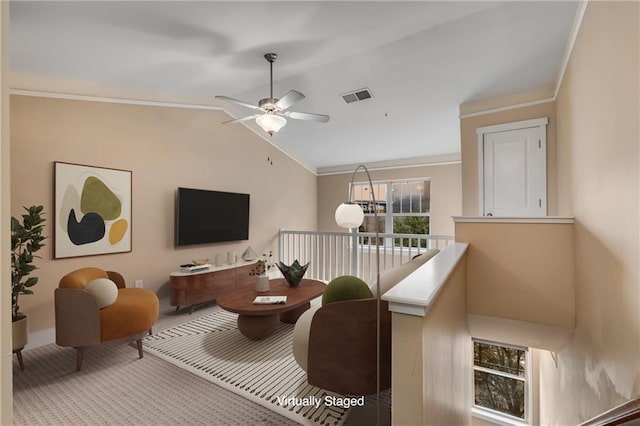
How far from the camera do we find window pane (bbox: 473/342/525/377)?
377 cm

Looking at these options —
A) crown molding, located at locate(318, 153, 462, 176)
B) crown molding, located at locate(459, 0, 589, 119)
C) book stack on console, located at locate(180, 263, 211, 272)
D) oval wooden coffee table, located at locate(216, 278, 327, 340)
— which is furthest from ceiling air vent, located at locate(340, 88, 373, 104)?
book stack on console, located at locate(180, 263, 211, 272)

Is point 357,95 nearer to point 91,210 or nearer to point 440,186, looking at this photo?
point 440,186

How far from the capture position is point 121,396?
2027 millimetres

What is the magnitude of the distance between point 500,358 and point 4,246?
4925 mm

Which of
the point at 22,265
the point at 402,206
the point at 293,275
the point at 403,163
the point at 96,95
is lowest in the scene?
the point at 293,275

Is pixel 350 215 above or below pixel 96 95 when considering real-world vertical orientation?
below

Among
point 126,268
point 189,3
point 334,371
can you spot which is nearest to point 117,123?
point 126,268

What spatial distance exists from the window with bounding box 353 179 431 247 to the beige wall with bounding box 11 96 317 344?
7.28 feet

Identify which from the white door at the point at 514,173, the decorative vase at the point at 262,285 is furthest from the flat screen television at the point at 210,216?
the white door at the point at 514,173

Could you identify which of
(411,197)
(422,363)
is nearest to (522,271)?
(422,363)

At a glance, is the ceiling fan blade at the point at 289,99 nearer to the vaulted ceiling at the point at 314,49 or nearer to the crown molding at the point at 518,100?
the vaulted ceiling at the point at 314,49

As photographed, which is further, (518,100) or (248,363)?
(518,100)

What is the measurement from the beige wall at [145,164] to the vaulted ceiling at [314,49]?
1.18 feet

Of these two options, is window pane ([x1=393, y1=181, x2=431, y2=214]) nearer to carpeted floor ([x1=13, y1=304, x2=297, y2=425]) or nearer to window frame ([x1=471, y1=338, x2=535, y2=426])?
window frame ([x1=471, y1=338, x2=535, y2=426])
